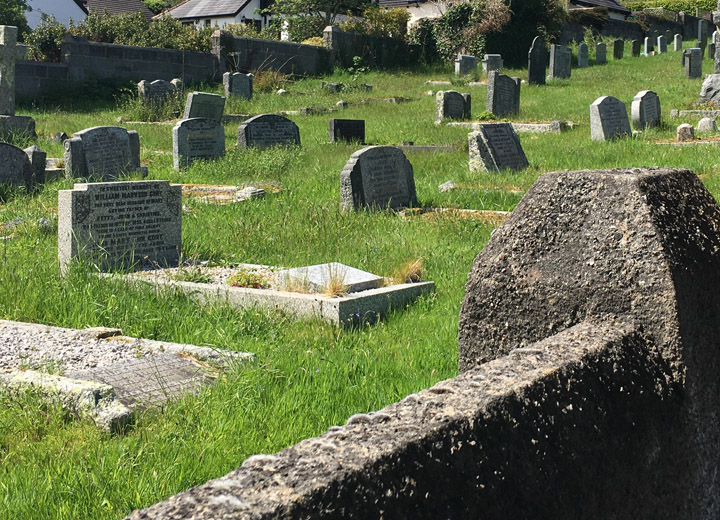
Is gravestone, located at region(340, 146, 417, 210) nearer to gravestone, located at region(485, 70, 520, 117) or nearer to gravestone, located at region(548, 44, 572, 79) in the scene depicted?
gravestone, located at region(485, 70, 520, 117)

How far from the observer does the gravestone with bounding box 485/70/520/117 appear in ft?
66.9

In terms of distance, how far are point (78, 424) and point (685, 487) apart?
2.61 metres

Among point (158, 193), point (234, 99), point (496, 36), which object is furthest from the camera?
point (496, 36)

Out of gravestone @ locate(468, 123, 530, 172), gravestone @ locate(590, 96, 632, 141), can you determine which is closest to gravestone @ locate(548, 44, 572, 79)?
gravestone @ locate(590, 96, 632, 141)

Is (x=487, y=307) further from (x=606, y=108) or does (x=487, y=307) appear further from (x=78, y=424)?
(x=606, y=108)

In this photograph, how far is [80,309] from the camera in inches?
218

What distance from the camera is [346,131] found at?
54.7 ft

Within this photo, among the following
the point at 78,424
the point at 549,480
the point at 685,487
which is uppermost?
the point at 549,480

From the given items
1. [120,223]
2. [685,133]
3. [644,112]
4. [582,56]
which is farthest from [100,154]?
[582,56]

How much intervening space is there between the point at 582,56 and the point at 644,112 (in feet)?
64.7

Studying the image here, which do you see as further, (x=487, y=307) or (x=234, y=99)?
Answer: (x=234, y=99)

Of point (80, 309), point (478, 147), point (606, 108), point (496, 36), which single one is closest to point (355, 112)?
point (606, 108)

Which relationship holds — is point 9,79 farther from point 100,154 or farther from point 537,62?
point 537,62

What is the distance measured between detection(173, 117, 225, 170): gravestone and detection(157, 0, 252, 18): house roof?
41.9 m
